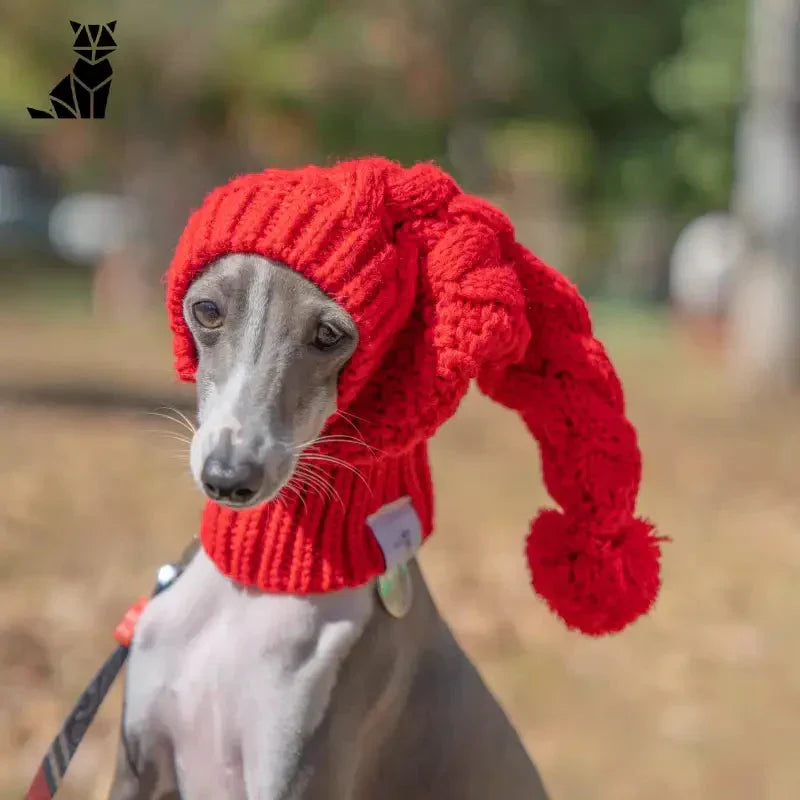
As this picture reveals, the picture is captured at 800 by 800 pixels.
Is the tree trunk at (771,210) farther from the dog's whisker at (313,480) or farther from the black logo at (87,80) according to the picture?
the dog's whisker at (313,480)

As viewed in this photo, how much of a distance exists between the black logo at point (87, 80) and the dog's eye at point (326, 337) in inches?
22.4

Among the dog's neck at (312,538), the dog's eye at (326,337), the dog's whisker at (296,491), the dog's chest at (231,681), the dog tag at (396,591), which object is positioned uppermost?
the dog's eye at (326,337)

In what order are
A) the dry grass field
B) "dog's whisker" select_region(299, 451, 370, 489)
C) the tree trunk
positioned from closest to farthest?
"dog's whisker" select_region(299, 451, 370, 489) → the dry grass field → the tree trunk

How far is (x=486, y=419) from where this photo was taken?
20.0 feet

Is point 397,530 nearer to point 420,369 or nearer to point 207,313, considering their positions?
point 420,369

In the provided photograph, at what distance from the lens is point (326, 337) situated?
1.11m

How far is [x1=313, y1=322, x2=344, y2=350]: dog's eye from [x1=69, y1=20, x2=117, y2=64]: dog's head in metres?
0.66

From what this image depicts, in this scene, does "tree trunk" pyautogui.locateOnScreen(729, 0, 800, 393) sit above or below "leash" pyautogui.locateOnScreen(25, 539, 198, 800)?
above

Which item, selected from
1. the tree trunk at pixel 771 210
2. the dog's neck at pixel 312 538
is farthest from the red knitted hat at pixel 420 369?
the tree trunk at pixel 771 210

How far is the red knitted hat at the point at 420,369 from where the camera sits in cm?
111

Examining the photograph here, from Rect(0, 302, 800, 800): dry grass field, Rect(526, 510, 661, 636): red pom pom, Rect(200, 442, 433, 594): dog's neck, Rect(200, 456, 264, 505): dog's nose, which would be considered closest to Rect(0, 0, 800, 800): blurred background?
Rect(0, 302, 800, 800): dry grass field

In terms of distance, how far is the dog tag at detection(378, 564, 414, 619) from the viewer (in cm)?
123

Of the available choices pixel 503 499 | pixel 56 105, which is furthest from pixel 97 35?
pixel 503 499

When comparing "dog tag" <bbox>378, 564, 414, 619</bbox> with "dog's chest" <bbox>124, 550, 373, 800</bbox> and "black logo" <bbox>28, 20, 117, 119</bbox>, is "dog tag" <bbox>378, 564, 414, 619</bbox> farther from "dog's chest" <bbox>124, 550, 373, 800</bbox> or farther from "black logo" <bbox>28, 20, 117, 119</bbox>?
"black logo" <bbox>28, 20, 117, 119</bbox>
